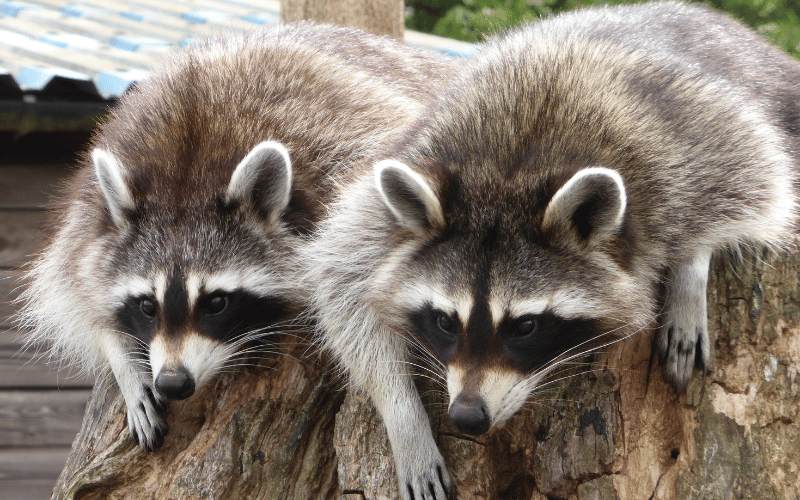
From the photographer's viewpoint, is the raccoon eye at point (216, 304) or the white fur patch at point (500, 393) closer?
the white fur patch at point (500, 393)


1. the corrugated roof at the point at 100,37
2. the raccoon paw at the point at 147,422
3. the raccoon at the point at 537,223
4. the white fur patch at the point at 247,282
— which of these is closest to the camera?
the raccoon at the point at 537,223

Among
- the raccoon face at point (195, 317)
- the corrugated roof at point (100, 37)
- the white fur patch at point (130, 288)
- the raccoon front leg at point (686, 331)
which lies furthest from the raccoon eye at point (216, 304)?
the corrugated roof at point (100, 37)

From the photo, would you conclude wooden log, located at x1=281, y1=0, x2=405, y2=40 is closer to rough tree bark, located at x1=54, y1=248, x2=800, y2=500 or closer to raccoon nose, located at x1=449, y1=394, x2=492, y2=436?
rough tree bark, located at x1=54, y1=248, x2=800, y2=500

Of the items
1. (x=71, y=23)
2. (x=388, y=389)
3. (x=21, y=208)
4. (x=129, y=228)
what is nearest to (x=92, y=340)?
(x=129, y=228)

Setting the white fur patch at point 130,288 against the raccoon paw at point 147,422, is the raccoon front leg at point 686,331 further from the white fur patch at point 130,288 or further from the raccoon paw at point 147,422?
the raccoon paw at point 147,422

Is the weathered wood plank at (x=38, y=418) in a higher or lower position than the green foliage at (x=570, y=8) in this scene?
lower

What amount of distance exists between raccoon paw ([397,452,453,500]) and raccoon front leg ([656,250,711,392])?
2.68 ft

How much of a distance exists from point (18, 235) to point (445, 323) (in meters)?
3.94

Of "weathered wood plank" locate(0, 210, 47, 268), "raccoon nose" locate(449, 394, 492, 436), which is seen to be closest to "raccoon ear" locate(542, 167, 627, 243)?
"raccoon nose" locate(449, 394, 492, 436)

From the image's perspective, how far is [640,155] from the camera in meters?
2.64

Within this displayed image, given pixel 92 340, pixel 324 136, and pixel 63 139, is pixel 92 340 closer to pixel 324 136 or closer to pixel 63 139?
pixel 324 136

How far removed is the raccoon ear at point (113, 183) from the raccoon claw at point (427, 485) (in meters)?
1.46

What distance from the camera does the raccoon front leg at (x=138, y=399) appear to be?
3234mm

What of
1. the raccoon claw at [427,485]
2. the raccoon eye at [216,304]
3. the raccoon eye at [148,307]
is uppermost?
the raccoon eye at [216,304]
